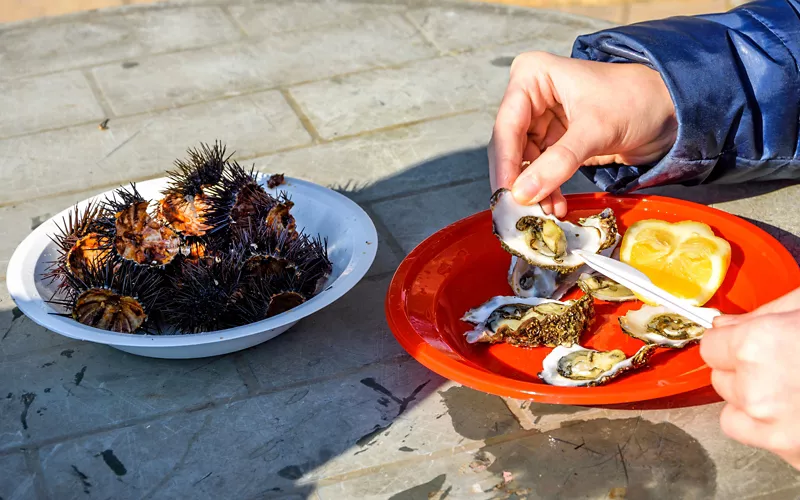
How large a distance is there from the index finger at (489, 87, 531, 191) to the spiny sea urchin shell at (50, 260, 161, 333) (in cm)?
68

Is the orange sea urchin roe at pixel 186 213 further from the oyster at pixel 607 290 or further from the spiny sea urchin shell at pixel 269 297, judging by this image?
the oyster at pixel 607 290

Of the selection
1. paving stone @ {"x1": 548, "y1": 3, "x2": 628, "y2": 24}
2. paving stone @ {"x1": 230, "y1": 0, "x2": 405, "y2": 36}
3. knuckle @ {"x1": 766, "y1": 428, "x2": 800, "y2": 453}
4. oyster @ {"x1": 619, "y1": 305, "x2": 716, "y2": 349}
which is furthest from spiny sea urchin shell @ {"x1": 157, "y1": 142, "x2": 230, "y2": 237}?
paving stone @ {"x1": 548, "y1": 3, "x2": 628, "y2": 24}

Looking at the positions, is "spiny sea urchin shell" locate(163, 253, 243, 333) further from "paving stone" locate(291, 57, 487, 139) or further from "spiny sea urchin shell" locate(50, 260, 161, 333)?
"paving stone" locate(291, 57, 487, 139)

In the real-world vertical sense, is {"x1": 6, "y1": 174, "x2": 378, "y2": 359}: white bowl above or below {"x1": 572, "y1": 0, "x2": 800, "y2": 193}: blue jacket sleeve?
below

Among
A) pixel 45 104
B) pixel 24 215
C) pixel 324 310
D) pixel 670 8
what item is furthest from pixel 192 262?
pixel 670 8

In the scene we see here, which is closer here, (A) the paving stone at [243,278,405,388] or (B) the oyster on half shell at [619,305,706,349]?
(B) the oyster on half shell at [619,305,706,349]

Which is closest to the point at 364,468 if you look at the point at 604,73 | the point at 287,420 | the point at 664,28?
the point at 287,420

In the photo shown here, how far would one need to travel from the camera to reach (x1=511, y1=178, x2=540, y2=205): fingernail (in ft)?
5.24

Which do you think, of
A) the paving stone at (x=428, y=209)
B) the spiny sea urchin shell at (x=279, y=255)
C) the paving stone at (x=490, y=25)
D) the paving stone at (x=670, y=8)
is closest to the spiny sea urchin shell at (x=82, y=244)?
the spiny sea urchin shell at (x=279, y=255)

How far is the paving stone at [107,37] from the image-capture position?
3.05 metres

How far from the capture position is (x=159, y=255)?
1567 mm

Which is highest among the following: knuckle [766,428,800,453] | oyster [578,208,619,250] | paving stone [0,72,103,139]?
knuckle [766,428,800,453]

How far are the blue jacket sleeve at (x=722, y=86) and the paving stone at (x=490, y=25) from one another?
3.57 ft

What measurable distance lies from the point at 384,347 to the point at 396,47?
1.61 meters
